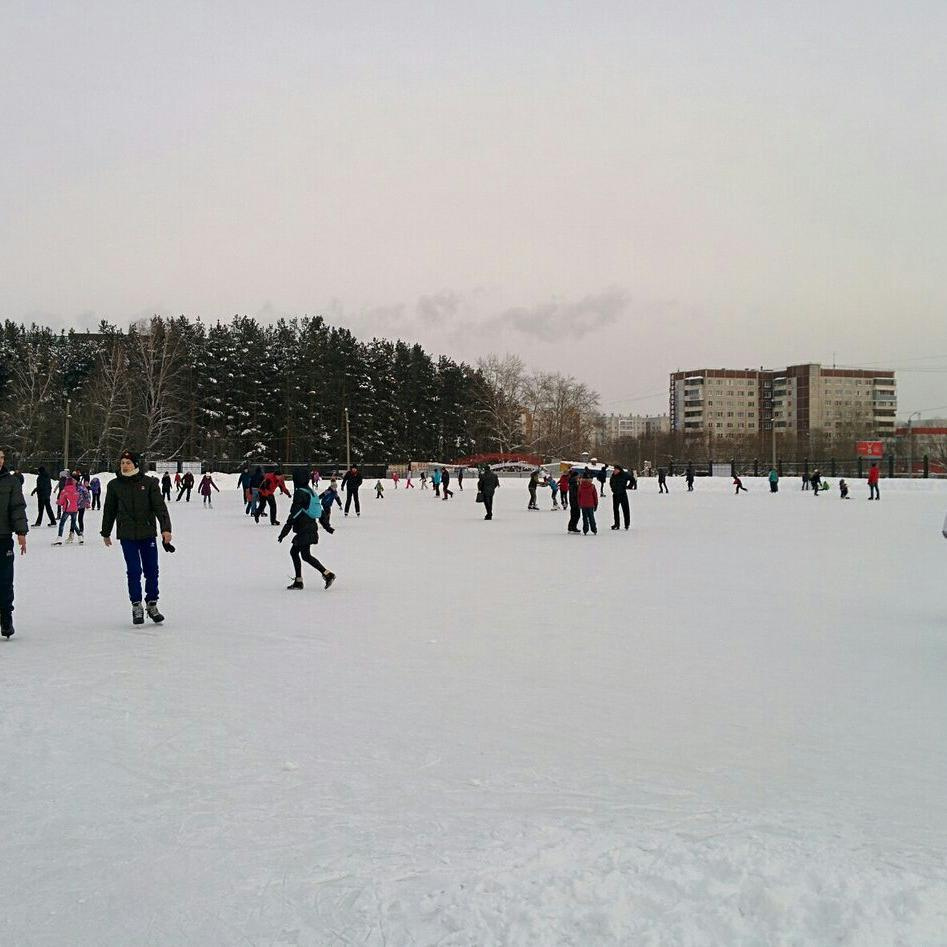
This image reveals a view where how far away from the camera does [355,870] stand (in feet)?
10.6

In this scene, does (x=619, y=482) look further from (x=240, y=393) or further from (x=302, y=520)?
(x=240, y=393)

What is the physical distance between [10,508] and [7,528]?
6.6 inches

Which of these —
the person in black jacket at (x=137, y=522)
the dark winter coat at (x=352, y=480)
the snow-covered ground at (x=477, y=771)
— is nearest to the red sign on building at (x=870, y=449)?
the dark winter coat at (x=352, y=480)

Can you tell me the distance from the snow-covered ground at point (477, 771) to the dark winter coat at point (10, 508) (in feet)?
3.13

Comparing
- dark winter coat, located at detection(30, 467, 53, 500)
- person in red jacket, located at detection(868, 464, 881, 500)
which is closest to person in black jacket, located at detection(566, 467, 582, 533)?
dark winter coat, located at detection(30, 467, 53, 500)

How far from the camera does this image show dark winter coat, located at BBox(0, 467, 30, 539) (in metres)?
7.72

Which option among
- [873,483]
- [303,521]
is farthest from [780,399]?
[303,521]

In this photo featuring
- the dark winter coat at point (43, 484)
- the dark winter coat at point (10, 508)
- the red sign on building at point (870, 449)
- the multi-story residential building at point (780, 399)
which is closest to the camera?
the dark winter coat at point (10, 508)

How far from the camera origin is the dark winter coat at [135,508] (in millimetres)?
8398

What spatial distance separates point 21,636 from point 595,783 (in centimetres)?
591

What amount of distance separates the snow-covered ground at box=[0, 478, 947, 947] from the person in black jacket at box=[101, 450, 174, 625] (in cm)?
35

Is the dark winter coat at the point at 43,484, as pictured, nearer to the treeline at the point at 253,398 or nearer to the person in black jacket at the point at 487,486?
the person in black jacket at the point at 487,486

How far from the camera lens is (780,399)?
138250 millimetres

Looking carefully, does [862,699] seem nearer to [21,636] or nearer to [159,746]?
[159,746]
